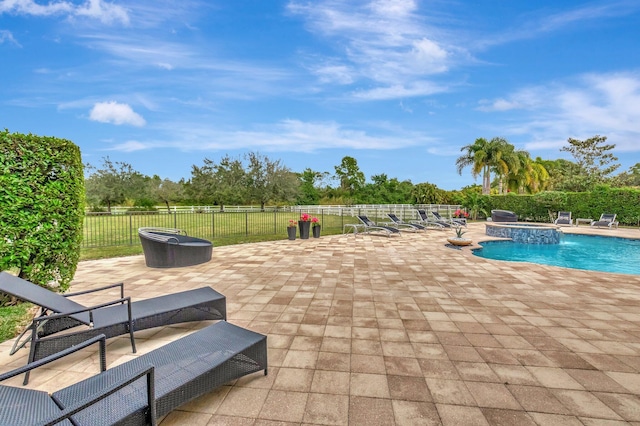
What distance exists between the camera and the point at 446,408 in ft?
6.62

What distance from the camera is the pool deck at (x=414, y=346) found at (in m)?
2.00

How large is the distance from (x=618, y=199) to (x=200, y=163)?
40275mm

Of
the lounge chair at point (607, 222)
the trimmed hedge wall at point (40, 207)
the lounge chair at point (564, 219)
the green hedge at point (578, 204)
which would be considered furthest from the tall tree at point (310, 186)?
the trimmed hedge wall at point (40, 207)

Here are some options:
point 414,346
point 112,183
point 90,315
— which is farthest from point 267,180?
point 414,346

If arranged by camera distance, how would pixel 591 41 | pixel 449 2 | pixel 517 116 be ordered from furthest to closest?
1. pixel 517 116
2. pixel 591 41
3. pixel 449 2

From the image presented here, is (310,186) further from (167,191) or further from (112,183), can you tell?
(112,183)

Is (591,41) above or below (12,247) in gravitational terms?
above

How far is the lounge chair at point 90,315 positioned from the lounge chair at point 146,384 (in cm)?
56

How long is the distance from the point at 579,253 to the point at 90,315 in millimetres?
12664

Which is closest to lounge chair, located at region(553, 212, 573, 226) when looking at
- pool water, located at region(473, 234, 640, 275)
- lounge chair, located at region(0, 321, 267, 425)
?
pool water, located at region(473, 234, 640, 275)

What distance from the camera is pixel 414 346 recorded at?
115 inches

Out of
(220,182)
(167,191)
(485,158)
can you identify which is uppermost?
(485,158)

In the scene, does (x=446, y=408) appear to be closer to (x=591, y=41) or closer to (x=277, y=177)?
(x=591, y=41)

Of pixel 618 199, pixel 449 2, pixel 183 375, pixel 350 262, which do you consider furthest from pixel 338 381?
pixel 618 199
